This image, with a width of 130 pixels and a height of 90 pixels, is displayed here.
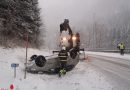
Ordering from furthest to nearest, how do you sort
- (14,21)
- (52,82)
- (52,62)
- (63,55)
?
1. (14,21)
2. (52,62)
3. (63,55)
4. (52,82)

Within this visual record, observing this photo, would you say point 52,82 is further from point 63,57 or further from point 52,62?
point 52,62

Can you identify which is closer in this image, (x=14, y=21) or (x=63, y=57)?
(x=63, y=57)

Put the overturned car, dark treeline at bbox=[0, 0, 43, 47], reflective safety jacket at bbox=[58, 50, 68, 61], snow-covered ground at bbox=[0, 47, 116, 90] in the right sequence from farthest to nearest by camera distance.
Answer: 1. dark treeline at bbox=[0, 0, 43, 47]
2. the overturned car
3. reflective safety jacket at bbox=[58, 50, 68, 61]
4. snow-covered ground at bbox=[0, 47, 116, 90]

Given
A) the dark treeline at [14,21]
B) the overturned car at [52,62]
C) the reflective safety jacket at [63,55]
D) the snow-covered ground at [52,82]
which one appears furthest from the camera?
the dark treeline at [14,21]

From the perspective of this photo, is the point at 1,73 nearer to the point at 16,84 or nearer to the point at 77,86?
the point at 16,84

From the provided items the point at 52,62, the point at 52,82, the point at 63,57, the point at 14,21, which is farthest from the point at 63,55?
the point at 14,21

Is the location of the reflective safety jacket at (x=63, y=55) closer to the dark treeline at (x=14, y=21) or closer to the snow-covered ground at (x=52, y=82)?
the snow-covered ground at (x=52, y=82)

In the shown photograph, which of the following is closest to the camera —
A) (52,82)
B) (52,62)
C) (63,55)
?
(52,82)

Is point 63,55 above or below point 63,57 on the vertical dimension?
above

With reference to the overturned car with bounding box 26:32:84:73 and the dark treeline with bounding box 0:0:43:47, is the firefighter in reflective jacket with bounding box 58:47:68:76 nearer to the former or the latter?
the overturned car with bounding box 26:32:84:73

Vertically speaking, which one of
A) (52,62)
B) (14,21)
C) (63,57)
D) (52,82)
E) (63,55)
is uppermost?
(14,21)

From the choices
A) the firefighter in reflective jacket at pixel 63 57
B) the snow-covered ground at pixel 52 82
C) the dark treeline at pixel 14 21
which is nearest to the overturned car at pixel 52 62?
the firefighter in reflective jacket at pixel 63 57

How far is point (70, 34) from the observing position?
15805 mm

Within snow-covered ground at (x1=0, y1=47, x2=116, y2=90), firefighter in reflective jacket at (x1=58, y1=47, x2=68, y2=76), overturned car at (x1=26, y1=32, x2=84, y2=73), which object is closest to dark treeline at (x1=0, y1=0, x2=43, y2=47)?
overturned car at (x1=26, y1=32, x2=84, y2=73)
